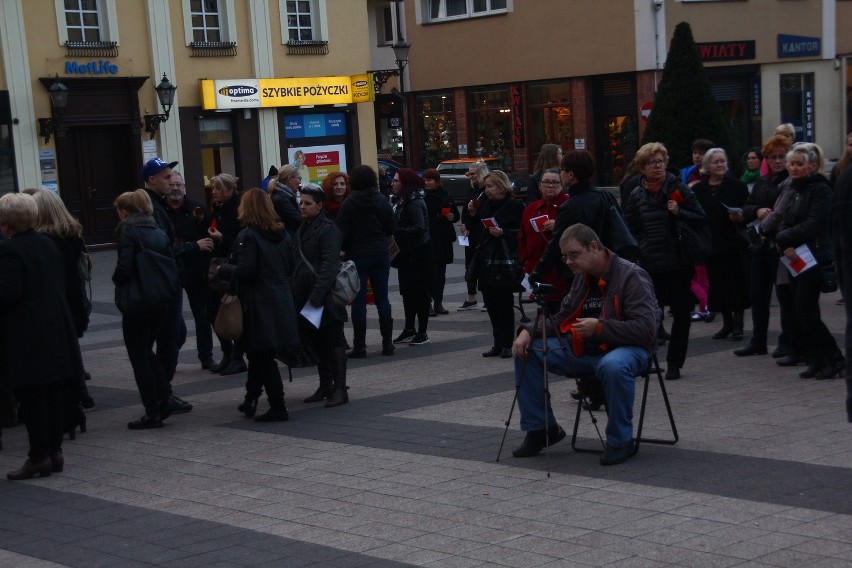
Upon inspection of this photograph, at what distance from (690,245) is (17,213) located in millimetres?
5102

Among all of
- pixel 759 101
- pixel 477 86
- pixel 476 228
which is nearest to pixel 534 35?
pixel 477 86

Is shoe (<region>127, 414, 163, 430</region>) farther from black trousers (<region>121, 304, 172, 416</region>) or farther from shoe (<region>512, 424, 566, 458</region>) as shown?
shoe (<region>512, 424, 566, 458</region>)

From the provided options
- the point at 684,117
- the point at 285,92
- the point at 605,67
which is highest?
the point at 605,67

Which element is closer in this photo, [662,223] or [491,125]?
[662,223]

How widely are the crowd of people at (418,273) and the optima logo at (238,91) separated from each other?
57.0 feet

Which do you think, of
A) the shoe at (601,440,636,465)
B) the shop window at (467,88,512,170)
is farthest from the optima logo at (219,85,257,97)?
the shoe at (601,440,636,465)

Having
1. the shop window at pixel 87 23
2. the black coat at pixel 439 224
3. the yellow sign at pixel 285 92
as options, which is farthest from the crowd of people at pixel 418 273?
the yellow sign at pixel 285 92

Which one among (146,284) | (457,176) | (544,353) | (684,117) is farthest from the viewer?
(457,176)

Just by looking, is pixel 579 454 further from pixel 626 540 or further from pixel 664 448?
pixel 626 540

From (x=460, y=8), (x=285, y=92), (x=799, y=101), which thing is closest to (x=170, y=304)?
(x=285, y=92)

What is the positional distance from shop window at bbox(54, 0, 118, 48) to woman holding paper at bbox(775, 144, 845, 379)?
21.1m

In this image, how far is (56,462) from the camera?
26.1 ft

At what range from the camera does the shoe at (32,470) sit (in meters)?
7.84

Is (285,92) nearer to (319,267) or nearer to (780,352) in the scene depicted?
(319,267)
